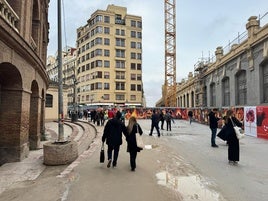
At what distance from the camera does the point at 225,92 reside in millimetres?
27891

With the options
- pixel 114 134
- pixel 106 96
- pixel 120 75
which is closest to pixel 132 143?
pixel 114 134

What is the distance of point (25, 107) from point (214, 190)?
731cm

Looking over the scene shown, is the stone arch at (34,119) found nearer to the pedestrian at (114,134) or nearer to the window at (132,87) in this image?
the pedestrian at (114,134)

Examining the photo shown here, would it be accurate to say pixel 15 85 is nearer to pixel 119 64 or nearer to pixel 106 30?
pixel 119 64

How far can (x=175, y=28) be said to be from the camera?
2431 inches

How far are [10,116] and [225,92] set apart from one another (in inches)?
923

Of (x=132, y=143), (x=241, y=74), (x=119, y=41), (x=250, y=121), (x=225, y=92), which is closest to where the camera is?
(x=132, y=143)

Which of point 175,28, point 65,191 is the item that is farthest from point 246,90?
point 175,28

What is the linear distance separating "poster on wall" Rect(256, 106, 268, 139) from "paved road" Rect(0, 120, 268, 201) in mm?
7063

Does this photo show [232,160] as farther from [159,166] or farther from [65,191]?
[65,191]

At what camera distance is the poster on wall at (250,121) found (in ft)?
54.7

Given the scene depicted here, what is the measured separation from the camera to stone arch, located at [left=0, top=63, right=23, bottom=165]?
29.8ft

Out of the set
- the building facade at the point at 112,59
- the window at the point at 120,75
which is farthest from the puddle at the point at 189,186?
the window at the point at 120,75

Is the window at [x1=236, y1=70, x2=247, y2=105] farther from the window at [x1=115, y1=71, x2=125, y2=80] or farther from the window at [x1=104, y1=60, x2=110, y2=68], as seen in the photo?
the window at [x1=104, y1=60, x2=110, y2=68]
